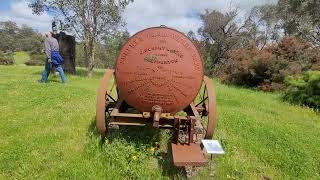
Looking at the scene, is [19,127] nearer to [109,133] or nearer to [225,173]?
[109,133]

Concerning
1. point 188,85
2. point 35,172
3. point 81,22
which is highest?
point 81,22

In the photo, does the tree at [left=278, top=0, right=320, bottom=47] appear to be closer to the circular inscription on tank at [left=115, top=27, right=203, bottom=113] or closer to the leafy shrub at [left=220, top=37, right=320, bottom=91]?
the leafy shrub at [left=220, top=37, right=320, bottom=91]

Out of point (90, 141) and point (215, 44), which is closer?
point (90, 141)

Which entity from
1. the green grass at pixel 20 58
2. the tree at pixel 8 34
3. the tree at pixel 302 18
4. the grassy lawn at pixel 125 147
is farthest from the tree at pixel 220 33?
the tree at pixel 8 34

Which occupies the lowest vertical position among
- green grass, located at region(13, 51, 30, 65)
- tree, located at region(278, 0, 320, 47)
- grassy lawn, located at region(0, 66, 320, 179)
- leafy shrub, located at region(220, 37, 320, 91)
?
green grass, located at region(13, 51, 30, 65)

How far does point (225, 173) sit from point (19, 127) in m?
3.90

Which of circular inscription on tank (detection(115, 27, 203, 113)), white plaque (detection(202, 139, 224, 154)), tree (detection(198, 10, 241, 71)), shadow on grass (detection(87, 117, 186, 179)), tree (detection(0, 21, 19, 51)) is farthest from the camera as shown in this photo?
tree (detection(0, 21, 19, 51))

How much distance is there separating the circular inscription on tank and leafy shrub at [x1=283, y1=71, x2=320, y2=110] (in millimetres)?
7132

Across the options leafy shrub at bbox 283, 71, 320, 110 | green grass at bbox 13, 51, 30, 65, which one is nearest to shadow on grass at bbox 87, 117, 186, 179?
leafy shrub at bbox 283, 71, 320, 110

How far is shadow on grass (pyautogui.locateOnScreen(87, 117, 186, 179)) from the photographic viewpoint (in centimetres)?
550

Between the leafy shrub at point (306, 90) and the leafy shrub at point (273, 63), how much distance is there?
12.1 ft

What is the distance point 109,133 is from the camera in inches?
246

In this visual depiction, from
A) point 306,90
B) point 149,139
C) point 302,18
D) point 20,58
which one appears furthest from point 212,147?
point 20,58

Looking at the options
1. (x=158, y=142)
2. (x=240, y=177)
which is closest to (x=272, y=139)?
(x=240, y=177)
